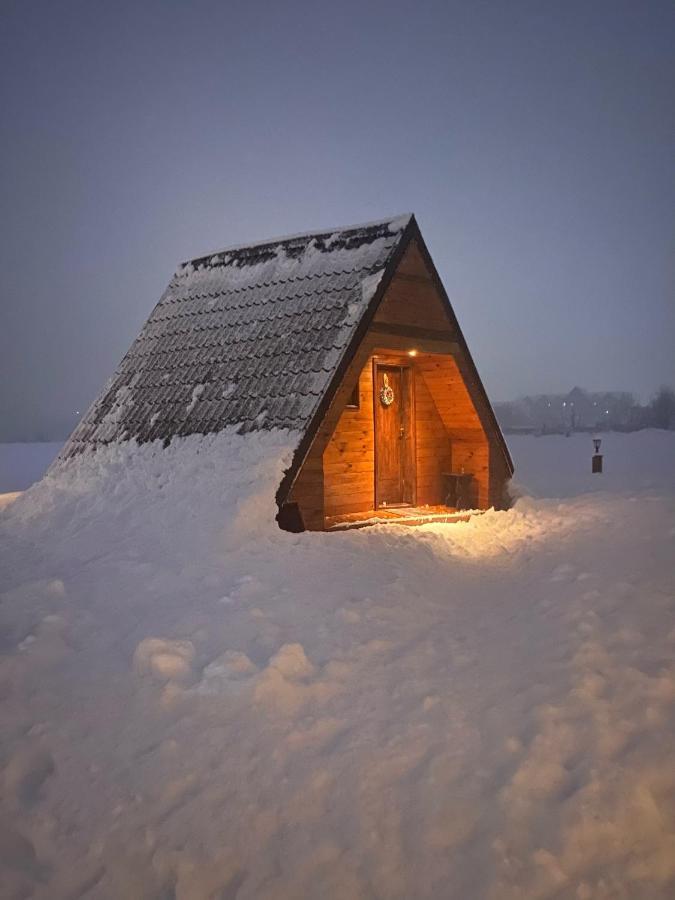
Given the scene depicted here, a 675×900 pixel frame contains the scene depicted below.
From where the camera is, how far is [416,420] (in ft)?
37.3

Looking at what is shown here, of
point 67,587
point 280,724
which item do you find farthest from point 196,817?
point 67,587

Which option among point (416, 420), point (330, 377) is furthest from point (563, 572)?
point (416, 420)

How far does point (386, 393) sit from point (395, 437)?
86 centimetres

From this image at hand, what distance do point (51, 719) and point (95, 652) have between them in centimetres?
79

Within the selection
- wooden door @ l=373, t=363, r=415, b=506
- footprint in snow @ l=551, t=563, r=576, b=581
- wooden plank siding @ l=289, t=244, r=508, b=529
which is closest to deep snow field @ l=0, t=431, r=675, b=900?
footprint in snow @ l=551, t=563, r=576, b=581

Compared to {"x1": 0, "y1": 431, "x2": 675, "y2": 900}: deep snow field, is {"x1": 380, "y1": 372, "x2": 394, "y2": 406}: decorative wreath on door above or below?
above

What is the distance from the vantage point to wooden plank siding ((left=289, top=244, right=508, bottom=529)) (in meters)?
8.09

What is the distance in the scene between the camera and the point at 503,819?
2977mm

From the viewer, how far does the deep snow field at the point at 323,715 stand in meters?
2.79

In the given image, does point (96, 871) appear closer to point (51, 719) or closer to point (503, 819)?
point (51, 719)

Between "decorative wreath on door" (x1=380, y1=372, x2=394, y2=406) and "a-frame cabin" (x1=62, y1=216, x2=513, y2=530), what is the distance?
3 cm

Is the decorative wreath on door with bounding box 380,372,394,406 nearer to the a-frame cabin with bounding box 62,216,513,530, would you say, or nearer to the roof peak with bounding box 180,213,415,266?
the a-frame cabin with bounding box 62,216,513,530

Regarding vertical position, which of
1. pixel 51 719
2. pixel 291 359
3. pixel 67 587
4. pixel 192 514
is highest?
pixel 291 359

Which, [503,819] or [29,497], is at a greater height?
[29,497]
